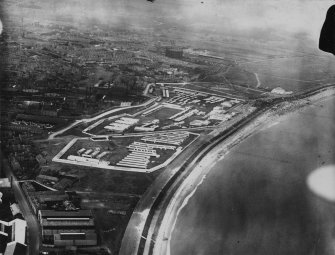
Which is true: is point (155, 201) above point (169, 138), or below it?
below

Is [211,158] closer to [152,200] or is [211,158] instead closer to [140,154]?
[140,154]

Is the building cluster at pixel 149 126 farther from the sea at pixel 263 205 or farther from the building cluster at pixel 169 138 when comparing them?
the sea at pixel 263 205

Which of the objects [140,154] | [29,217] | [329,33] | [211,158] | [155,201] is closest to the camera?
[329,33]

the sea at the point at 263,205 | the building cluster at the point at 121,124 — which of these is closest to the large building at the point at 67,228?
the sea at the point at 263,205

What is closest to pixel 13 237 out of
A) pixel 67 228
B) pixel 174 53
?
pixel 67 228

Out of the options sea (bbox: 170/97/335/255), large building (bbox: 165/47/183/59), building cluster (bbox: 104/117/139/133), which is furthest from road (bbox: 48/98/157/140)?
sea (bbox: 170/97/335/255)

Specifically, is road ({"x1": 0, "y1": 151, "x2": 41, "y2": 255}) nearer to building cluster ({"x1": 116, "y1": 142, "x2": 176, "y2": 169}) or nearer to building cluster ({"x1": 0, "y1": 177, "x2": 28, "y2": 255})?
building cluster ({"x1": 0, "y1": 177, "x2": 28, "y2": 255})

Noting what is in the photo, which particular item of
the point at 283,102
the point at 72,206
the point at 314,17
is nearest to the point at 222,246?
the point at 72,206
